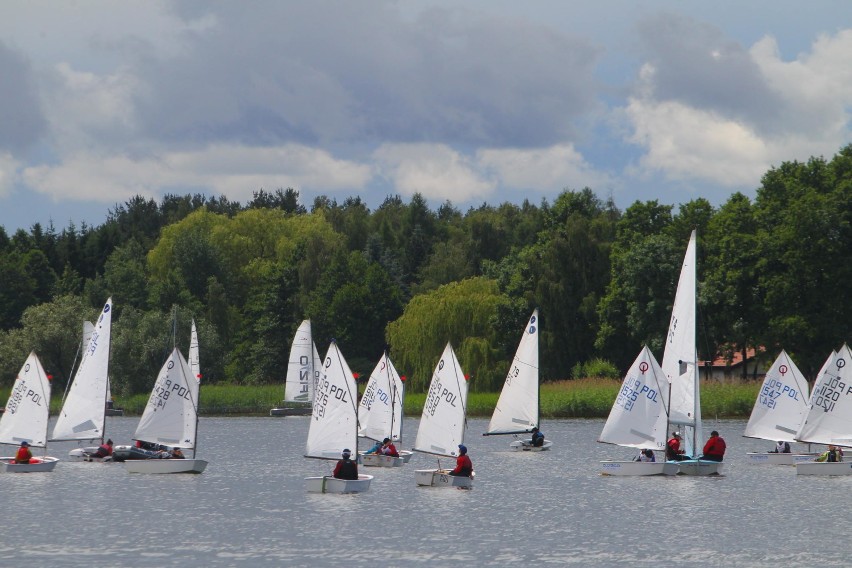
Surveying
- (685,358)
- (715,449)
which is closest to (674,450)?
(715,449)

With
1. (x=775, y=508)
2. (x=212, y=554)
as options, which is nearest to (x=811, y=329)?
(x=775, y=508)

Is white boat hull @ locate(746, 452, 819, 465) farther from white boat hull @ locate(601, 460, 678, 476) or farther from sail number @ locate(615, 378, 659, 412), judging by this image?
sail number @ locate(615, 378, 659, 412)

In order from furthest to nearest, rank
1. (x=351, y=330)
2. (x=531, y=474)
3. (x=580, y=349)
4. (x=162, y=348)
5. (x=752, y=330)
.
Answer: (x=351, y=330), (x=162, y=348), (x=580, y=349), (x=752, y=330), (x=531, y=474)

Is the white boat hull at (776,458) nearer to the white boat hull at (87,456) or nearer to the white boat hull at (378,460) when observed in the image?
the white boat hull at (378,460)

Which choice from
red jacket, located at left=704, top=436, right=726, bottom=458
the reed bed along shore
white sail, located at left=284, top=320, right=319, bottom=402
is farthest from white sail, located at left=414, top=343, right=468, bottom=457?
white sail, located at left=284, top=320, right=319, bottom=402

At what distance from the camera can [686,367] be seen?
46219mm

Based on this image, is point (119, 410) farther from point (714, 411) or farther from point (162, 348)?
point (714, 411)

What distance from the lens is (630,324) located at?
85.8 metres

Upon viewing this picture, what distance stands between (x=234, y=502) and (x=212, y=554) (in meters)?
10.5

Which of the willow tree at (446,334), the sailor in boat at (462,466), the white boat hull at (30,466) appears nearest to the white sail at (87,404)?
the white boat hull at (30,466)

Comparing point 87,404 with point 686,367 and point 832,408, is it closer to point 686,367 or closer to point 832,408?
point 686,367

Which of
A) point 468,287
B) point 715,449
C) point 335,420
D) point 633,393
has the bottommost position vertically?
point 715,449

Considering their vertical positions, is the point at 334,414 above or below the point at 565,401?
below

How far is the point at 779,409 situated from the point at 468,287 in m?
46.2
